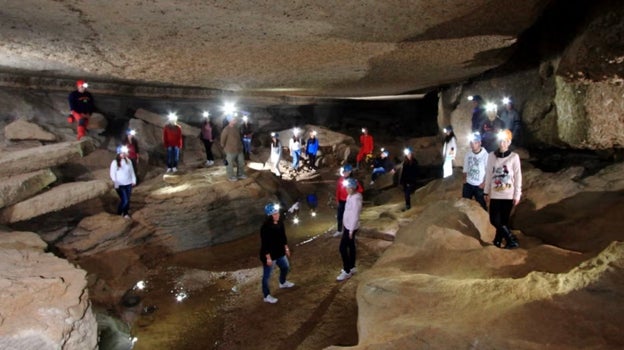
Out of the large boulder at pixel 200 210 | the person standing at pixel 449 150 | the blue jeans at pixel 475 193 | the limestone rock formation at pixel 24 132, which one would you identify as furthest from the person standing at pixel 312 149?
the blue jeans at pixel 475 193

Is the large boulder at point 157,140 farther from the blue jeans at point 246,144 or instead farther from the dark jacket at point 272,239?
the dark jacket at point 272,239

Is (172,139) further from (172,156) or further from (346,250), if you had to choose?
(346,250)

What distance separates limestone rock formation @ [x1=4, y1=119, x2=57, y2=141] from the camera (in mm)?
10816

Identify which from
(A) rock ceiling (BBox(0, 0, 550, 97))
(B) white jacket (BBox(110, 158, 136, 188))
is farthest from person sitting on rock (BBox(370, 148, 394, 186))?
(B) white jacket (BBox(110, 158, 136, 188))

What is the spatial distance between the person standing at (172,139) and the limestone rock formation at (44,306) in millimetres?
6465

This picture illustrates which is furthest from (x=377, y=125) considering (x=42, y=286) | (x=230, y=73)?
(x=42, y=286)

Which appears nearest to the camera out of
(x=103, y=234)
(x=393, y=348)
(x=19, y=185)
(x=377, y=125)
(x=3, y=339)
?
(x=393, y=348)

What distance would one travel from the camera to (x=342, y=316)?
17.9 feet

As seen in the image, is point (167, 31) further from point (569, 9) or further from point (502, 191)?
point (569, 9)

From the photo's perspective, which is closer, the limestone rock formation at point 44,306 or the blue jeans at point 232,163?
the limestone rock formation at point 44,306

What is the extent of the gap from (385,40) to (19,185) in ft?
24.8

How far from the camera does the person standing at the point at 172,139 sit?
38.8 feet

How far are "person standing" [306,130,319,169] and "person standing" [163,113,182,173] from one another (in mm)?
5648

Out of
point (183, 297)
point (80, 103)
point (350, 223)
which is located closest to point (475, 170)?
point (350, 223)
